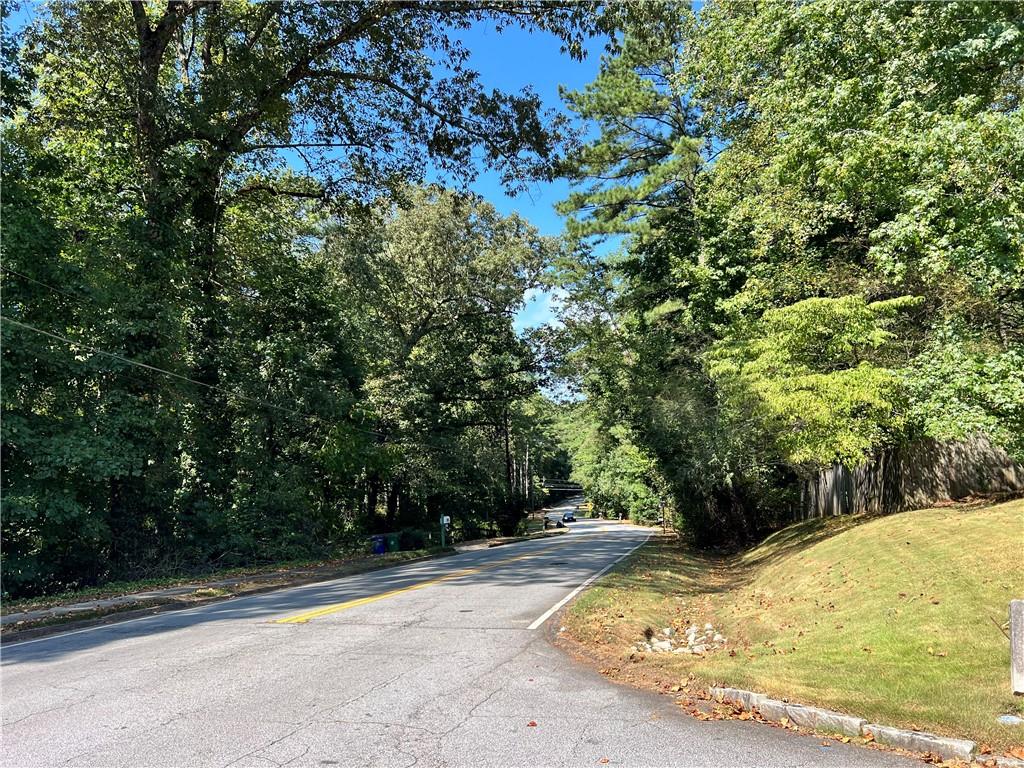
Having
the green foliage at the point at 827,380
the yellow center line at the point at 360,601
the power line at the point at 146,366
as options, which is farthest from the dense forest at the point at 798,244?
the power line at the point at 146,366

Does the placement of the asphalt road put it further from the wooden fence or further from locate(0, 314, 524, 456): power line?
the wooden fence

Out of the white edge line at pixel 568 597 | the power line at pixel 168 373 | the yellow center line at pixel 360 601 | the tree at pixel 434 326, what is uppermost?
the tree at pixel 434 326

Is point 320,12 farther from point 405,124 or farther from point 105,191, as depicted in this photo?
point 105,191

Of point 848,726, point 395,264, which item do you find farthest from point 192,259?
point 848,726

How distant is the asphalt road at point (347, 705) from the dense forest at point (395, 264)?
19.3 feet

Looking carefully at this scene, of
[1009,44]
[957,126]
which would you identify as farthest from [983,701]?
[1009,44]

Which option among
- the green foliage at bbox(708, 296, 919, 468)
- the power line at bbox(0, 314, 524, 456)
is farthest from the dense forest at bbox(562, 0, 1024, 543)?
the power line at bbox(0, 314, 524, 456)

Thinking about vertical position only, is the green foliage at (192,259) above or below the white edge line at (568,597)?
above

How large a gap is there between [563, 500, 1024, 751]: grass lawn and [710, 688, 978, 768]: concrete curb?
239 millimetres

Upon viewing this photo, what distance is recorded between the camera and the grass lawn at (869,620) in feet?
17.0

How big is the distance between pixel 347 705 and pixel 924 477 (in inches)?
571

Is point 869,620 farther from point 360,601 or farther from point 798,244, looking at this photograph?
point 798,244

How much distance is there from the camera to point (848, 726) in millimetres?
4625

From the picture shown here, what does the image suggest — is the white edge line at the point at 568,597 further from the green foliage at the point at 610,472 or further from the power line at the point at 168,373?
the green foliage at the point at 610,472
